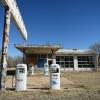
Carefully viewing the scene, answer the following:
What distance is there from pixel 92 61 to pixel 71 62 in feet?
12.6

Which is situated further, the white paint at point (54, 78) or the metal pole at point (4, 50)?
the white paint at point (54, 78)

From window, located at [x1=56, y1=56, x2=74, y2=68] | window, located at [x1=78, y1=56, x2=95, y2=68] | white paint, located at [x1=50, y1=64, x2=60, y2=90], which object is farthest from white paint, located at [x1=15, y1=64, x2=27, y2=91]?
window, located at [x1=78, y1=56, x2=95, y2=68]

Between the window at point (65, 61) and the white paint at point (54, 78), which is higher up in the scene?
the window at point (65, 61)

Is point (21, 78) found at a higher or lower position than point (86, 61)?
lower

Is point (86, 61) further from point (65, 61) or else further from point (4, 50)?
point (4, 50)

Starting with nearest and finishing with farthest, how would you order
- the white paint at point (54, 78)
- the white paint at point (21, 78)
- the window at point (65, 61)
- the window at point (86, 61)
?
the white paint at point (21, 78)
the white paint at point (54, 78)
the window at point (65, 61)
the window at point (86, 61)

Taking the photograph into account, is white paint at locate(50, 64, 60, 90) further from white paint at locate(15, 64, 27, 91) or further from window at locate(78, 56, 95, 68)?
window at locate(78, 56, 95, 68)

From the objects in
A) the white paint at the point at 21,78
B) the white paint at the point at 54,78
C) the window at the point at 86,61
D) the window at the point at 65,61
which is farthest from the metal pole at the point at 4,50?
the window at the point at 86,61

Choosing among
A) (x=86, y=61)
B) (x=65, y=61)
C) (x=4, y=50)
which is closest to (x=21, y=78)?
(x=4, y=50)

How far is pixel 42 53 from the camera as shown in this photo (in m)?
40.6

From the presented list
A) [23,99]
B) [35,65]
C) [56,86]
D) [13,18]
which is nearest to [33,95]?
[23,99]

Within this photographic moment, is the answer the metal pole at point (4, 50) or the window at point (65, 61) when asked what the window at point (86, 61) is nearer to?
the window at point (65, 61)

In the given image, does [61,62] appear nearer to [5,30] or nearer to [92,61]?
[92,61]

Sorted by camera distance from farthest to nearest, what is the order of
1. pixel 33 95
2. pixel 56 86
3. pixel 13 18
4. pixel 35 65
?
pixel 35 65, pixel 13 18, pixel 56 86, pixel 33 95
